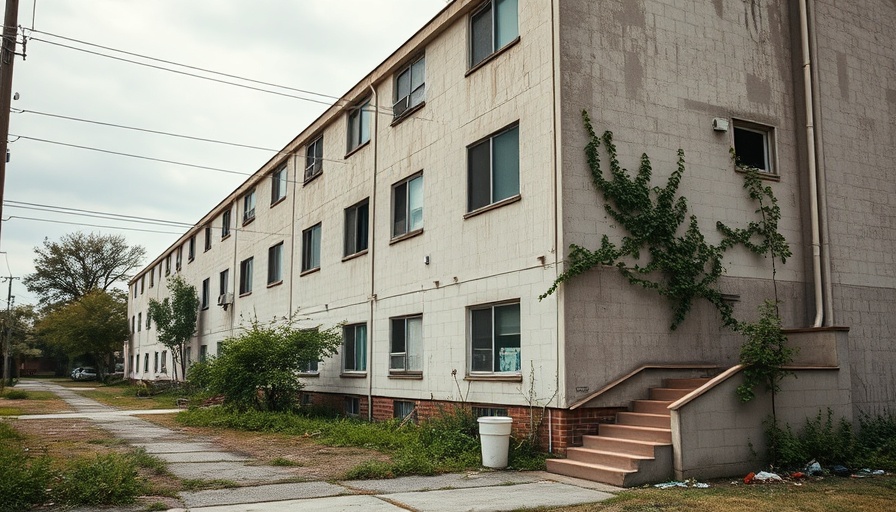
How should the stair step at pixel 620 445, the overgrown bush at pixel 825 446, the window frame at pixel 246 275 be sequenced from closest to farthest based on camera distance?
the stair step at pixel 620 445 → the overgrown bush at pixel 825 446 → the window frame at pixel 246 275

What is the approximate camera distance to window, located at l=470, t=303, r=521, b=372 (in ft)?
44.9

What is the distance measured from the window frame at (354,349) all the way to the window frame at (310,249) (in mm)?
3227

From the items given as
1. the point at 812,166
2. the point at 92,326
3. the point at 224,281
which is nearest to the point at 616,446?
the point at 812,166

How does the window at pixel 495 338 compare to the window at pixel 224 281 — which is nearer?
the window at pixel 495 338

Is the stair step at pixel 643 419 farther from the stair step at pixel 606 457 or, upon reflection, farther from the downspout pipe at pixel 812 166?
the downspout pipe at pixel 812 166

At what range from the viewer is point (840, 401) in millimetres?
12414

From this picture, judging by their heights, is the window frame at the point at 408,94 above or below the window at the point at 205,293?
above

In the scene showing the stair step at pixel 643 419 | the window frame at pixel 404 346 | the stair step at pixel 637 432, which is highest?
the window frame at pixel 404 346

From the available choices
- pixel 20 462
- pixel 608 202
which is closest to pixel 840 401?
pixel 608 202

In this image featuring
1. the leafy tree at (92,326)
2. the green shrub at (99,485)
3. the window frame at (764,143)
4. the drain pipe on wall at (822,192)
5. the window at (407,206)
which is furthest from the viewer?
the leafy tree at (92,326)

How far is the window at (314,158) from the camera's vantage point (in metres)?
24.0

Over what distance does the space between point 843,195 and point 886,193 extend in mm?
1430

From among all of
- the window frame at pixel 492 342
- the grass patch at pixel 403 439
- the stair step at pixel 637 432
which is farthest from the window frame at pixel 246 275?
the stair step at pixel 637 432

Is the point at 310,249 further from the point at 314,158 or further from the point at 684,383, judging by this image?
the point at 684,383
